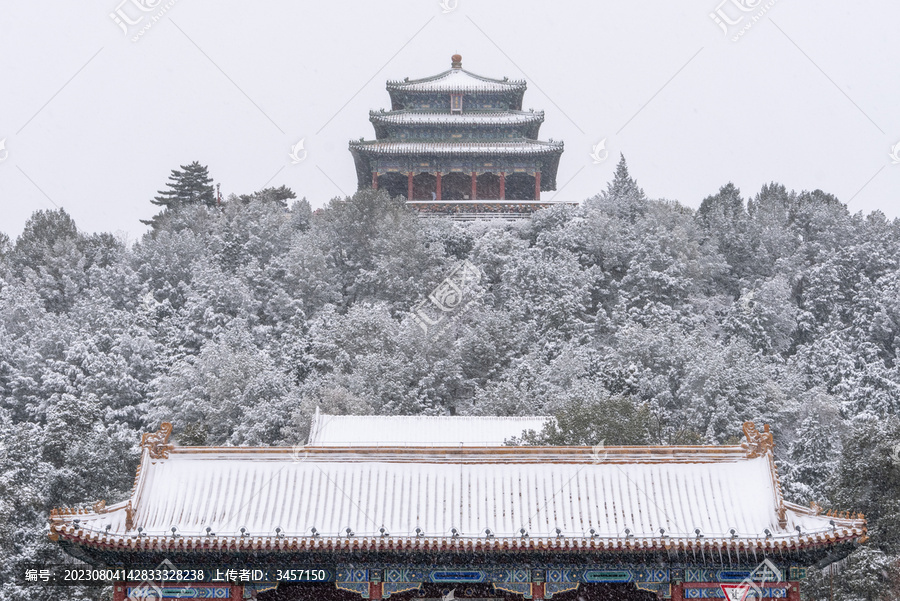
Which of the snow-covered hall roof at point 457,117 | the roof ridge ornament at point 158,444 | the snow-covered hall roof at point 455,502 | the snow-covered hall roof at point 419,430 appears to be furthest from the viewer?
the snow-covered hall roof at point 457,117

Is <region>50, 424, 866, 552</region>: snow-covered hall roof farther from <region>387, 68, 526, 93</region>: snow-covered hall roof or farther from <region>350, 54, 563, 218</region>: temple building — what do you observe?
<region>387, 68, 526, 93</region>: snow-covered hall roof

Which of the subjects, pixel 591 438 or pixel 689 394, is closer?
pixel 591 438

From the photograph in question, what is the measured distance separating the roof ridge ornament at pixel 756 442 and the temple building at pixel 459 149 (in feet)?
119

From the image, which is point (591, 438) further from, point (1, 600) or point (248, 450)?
point (1, 600)

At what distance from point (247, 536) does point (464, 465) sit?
3891mm

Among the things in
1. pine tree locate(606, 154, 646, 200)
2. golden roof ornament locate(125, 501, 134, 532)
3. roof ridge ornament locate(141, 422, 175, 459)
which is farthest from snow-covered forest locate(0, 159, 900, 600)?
golden roof ornament locate(125, 501, 134, 532)

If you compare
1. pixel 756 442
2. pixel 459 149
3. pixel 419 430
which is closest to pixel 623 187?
pixel 459 149

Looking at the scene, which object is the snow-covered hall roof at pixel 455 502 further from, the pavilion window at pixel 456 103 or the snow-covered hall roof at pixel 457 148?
the pavilion window at pixel 456 103

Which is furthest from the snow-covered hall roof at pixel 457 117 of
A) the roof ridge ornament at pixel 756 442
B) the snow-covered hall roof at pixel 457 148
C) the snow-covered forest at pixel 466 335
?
the roof ridge ornament at pixel 756 442

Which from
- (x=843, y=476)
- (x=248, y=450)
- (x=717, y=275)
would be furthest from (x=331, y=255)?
(x=248, y=450)

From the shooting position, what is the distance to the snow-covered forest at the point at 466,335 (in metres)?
34.1

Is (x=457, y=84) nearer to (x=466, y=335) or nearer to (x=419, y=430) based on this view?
(x=466, y=335)

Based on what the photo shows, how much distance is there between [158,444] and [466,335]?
2475 centimetres

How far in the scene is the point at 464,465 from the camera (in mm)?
20844
